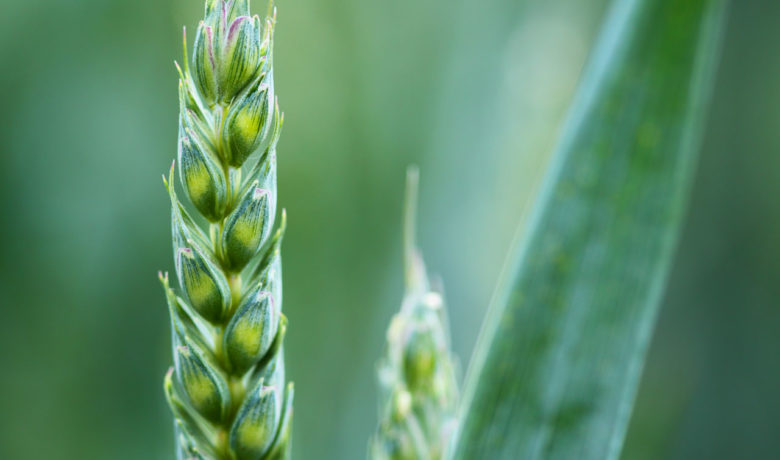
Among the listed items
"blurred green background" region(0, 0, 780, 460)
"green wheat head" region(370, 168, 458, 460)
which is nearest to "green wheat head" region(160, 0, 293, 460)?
"green wheat head" region(370, 168, 458, 460)

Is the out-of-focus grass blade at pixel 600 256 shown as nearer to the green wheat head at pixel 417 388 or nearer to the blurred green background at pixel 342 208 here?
the green wheat head at pixel 417 388

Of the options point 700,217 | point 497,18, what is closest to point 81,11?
point 497,18

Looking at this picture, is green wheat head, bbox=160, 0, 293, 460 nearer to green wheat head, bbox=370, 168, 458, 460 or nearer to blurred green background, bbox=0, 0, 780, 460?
green wheat head, bbox=370, 168, 458, 460

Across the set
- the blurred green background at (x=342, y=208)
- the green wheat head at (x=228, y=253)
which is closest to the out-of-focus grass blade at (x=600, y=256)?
the green wheat head at (x=228, y=253)

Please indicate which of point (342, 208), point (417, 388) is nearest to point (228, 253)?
point (417, 388)

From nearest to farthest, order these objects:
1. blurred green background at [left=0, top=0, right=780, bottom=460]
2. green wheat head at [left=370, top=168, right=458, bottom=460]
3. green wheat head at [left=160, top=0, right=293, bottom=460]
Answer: green wheat head at [left=160, top=0, right=293, bottom=460] < green wheat head at [left=370, top=168, right=458, bottom=460] < blurred green background at [left=0, top=0, right=780, bottom=460]

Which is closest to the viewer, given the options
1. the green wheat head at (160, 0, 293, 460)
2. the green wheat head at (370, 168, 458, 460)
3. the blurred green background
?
the green wheat head at (160, 0, 293, 460)

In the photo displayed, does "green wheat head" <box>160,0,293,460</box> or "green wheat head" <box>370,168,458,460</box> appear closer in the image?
"green wheat head" <box>160,0,293,460</box>
